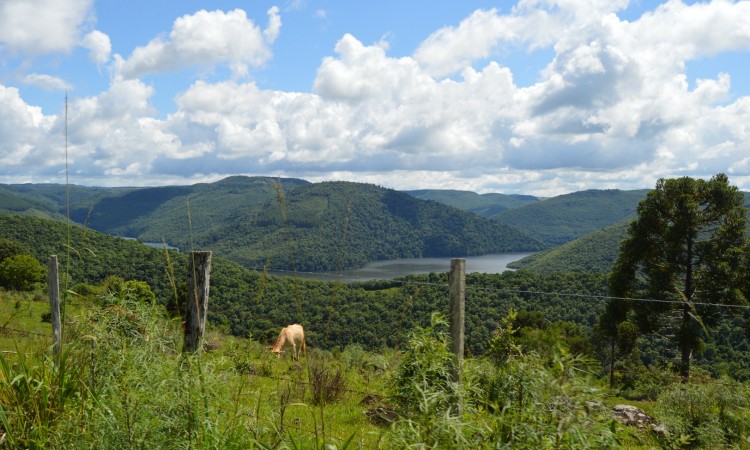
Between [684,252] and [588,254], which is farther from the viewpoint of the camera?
→ [588,254]

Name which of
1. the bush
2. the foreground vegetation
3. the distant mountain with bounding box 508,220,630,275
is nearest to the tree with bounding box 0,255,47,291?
the foreground vegetation

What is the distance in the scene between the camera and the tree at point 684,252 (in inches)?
814

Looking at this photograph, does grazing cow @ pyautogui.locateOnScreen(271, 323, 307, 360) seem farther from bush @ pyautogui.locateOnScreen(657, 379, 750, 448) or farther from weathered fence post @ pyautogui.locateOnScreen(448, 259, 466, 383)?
weathered fence post @ pyautogui.locateOnScreen(448, 259, 466, 383)

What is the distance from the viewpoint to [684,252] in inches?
861

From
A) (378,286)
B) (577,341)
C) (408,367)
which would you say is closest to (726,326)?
(577,341)

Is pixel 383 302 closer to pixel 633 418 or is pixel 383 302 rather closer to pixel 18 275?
pixel 633 418

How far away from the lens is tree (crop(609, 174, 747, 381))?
2067cm

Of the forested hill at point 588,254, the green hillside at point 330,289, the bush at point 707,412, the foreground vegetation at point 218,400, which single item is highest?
the foreground vegetation at point 218,400

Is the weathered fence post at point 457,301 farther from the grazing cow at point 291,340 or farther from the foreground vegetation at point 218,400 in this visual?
Result: the grazing cow at point 291,340

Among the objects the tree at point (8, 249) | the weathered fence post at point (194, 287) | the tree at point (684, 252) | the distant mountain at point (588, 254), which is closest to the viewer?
the weathered fence post at point (194, 287)

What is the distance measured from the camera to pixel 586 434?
1740 mm

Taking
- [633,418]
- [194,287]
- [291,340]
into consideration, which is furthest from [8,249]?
[633,418]

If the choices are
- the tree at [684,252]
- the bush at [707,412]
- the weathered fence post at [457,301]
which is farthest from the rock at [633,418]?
the tree at [684,252]

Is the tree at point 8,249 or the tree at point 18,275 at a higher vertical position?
the tree at point 8,249
